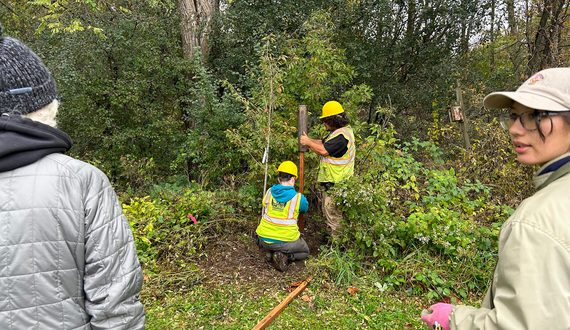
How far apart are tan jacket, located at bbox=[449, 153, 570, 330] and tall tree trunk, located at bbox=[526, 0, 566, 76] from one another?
323 inches

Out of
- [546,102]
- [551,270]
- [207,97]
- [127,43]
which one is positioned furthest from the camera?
[127,43]

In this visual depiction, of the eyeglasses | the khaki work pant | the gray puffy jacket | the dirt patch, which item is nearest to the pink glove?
the eyeglasses

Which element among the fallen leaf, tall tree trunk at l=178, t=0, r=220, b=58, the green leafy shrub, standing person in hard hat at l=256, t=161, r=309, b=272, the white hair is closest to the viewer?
the white hair

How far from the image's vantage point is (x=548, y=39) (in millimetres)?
7914

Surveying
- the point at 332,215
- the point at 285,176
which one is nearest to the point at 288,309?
the point at 285,176

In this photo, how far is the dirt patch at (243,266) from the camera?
449 cm

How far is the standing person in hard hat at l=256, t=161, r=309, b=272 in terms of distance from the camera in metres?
4.60

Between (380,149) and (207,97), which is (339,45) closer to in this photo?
(207,97)

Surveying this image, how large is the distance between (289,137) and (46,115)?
4236mm

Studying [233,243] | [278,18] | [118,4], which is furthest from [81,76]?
[233,243]

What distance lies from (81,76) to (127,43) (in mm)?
1344

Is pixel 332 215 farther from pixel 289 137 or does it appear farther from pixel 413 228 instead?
pixel 289 137

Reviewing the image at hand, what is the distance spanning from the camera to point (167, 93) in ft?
29.3

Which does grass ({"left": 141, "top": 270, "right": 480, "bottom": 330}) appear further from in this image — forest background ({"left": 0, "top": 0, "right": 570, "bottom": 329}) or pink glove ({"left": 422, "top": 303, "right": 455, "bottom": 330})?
pink glove ({"left": 422, "top": 303, "right": 455, "bottom": 330})
